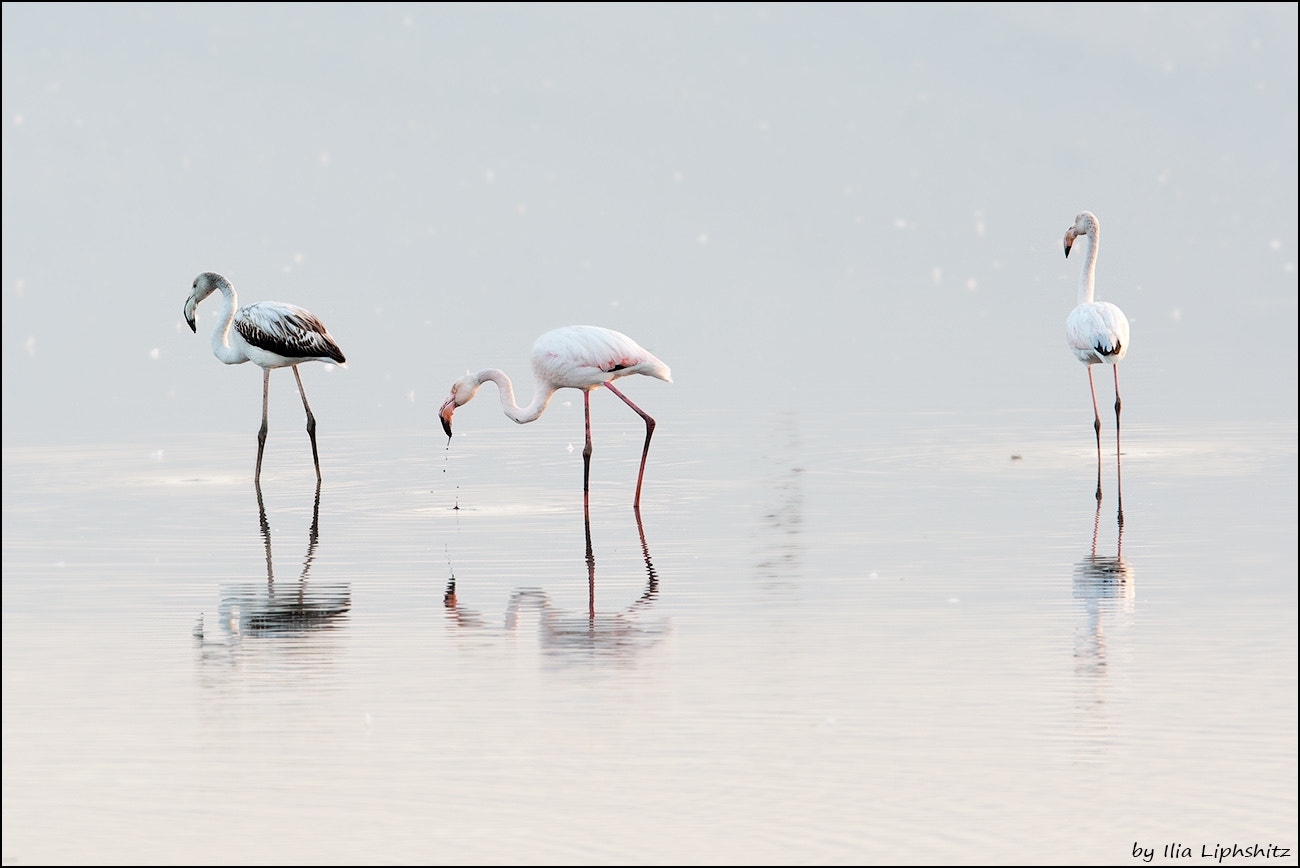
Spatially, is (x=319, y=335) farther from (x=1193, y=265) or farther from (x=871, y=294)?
(x=1193, y=265)

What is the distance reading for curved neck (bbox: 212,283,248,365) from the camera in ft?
55.3

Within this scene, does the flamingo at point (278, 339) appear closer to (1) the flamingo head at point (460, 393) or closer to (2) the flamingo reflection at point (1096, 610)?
(1) the flamingo head at point (460, 393)

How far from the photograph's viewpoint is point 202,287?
17297 millimetres

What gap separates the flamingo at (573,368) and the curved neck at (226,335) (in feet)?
10.8

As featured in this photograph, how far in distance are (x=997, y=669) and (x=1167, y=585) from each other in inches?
88.8

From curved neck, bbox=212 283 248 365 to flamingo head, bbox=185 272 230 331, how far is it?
15cm

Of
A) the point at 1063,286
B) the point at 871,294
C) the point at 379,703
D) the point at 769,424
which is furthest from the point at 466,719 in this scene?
the point at 1063,286

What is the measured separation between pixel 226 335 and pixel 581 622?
847 centimetres

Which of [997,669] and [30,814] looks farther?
[997,669]

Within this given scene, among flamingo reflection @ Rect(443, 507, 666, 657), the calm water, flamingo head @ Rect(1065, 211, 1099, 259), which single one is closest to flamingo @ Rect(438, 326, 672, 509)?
the calm water

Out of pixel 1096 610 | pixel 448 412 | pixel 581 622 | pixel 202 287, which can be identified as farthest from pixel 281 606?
pixel 202 287

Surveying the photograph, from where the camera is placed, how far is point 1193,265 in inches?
2178

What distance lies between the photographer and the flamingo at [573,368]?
1391 cm

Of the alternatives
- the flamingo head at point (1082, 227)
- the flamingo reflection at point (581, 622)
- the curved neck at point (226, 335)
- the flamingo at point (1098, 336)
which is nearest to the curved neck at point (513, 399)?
the curved neck at point (226, 335)
